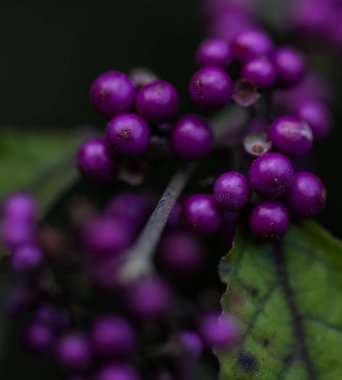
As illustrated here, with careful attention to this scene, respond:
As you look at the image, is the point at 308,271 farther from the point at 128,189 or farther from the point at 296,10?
the point at 296,10

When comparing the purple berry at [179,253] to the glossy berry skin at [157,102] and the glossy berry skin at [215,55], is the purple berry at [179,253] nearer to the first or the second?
→ the glossy berry skin at [157,102]

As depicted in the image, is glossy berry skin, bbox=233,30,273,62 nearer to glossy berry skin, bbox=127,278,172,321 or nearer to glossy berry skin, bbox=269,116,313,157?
glossy berry skin, bbox=269,116,313,157

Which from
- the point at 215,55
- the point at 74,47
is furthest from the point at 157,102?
the point at 74,47

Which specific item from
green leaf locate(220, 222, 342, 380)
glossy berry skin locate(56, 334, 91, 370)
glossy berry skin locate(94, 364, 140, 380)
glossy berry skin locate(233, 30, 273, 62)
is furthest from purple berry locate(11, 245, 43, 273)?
glossy berry skin locate(233, 30, 273, 62)

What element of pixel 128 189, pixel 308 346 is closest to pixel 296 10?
pixel 128 189

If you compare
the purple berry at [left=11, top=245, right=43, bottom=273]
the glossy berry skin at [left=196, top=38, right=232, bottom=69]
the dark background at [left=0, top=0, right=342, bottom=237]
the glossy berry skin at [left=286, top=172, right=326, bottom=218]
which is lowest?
the dark background at [left=0, top=0, right=342, bottom=237]

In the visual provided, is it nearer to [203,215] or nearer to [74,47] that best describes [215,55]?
[203,215]

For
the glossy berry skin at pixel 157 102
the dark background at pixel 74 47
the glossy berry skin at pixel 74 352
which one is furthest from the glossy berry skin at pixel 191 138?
the dark background at pixel 74 47

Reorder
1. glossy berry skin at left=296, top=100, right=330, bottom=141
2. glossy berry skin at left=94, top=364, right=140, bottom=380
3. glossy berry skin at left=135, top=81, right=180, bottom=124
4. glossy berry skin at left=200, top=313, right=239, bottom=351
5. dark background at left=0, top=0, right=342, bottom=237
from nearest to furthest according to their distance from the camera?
glossy berry skin at left=200, top=313, right=239, bottom=351
glossy berry skin at left=135, top=81, right=180, bottom=124
glossy berry skin at left=94, top=364, right=140, bottom=380
glossy berry skin at left=296, top=100, right=330, bottom=141
dark background at left=0, top=0, right=342, bottom=237
